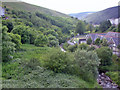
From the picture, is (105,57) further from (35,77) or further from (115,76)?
(35,77)

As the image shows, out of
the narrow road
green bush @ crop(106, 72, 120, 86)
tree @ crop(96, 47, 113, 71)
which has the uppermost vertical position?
tree @ crop(96, 47, 113, 71)

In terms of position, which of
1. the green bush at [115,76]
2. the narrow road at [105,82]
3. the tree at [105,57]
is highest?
the tree at [105,57]

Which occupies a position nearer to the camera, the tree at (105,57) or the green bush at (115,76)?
the green bush at (115,76)

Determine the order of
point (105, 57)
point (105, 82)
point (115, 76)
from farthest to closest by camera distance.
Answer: point (105, 57) → point (115, 76) → point (105, 82)

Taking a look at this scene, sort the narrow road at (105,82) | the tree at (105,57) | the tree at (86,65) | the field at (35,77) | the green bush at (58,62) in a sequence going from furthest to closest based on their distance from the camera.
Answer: the tree at (105,57), the narrow road at (105,82), the tree at (86,65), the green bush at (58,62), the field at (35,77)

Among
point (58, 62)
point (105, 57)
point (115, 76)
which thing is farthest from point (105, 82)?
point (58, 62)

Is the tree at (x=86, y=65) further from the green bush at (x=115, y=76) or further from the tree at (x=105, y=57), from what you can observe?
the tree at (x=105, y=57)

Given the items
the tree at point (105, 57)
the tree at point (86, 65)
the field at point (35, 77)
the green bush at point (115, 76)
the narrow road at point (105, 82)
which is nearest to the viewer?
the field at point (35, 77)

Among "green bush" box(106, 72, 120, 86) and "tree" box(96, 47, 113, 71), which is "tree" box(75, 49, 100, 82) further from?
"tree" box(96, 47, 113, 71)

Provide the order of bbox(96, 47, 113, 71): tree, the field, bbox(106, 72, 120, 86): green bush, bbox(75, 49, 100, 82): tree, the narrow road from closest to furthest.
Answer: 1. the field
2. bbox(75, 49, 100, 82): tree
3. the narrow road
4. bbox(106, 72, 120, 86): green bush
5. bbox(96, 47, 113, 71): tree

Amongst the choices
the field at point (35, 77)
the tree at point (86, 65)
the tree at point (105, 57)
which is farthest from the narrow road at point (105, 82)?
the field at point (35, 77)

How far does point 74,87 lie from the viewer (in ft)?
25.9

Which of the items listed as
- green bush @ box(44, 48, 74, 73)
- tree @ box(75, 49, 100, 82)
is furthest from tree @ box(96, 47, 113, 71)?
green bush @ box(44, 48, 74, 73)

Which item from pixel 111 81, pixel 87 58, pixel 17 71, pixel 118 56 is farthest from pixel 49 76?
pixel 118 56
